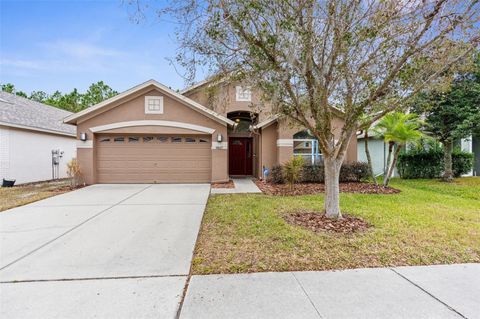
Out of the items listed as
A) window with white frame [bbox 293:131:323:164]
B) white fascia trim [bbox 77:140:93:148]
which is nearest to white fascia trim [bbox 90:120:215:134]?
white fascia trim [bbox 77:140:93:148]

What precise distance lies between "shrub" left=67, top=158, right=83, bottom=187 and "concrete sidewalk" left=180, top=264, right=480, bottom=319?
10113mm

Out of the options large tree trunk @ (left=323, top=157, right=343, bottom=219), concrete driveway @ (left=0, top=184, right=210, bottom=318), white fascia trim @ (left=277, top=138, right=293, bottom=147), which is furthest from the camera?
white fascia trim @ (left=277, top=138, right=293, bottom=147)

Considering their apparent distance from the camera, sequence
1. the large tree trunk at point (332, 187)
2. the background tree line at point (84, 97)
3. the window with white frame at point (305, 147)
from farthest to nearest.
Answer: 1. the background tree line at point (84, 97)
2. the window with white frame at point (305, 147)
3. the large tree trunk at point (332, 187)

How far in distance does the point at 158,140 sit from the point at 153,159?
961mm

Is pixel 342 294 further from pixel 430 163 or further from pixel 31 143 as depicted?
pixel 31 143

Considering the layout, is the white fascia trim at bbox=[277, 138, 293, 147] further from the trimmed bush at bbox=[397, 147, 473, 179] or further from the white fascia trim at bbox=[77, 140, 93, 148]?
the white fascia trim at bbox=[77, 140, 93, 148]

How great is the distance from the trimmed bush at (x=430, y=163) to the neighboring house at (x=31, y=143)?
19.2 meters

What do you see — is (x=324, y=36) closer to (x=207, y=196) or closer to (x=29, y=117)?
(x=207, y=196)

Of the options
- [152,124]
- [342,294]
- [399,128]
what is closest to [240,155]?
[152,124]

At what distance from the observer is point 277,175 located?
11.6m

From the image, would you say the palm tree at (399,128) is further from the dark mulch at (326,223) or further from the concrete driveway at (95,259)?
the concrete driveway at (95,259)

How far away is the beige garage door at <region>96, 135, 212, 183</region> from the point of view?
12.1m

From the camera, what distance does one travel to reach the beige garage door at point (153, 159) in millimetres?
12094

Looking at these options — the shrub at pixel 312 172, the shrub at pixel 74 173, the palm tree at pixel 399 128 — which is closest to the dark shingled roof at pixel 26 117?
the shrub at pixel 74 173
